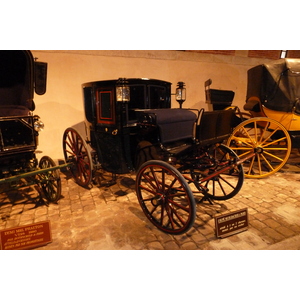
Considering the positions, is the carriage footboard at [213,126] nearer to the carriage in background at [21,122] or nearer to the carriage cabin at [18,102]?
the carriage in background at [21,122]

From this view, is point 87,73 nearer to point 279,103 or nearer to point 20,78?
point 20,78

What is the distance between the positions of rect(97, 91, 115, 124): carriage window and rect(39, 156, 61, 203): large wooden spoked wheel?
3.23ft

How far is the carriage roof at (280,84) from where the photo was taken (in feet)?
11.9

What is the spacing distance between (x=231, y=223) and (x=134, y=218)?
3.93 feet

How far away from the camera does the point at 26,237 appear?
206cm

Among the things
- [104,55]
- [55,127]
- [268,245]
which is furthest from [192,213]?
[104,55]

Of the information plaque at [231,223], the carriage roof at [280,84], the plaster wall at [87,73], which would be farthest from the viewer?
the plaster wall at [87,73]

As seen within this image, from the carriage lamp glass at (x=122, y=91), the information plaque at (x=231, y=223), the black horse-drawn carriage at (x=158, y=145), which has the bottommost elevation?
the information plaque at (x=231, y=223)

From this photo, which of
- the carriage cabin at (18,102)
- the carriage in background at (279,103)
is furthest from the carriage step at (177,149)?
the carriage cabin at (18,102)

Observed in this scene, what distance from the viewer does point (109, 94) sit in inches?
118

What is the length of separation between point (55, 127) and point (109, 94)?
2289mm

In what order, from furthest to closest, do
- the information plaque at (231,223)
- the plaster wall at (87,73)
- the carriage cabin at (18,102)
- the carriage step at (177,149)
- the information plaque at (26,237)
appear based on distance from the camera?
the plaster wall at (87,73)
the carriage cabin at (18,102)
the carriage step at (177,149)
the information plaque at (231,223)
the information plaque at (26,237)

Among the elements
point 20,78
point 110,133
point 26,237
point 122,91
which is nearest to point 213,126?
point 122,91

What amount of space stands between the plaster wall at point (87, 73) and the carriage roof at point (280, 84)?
2285 mm
